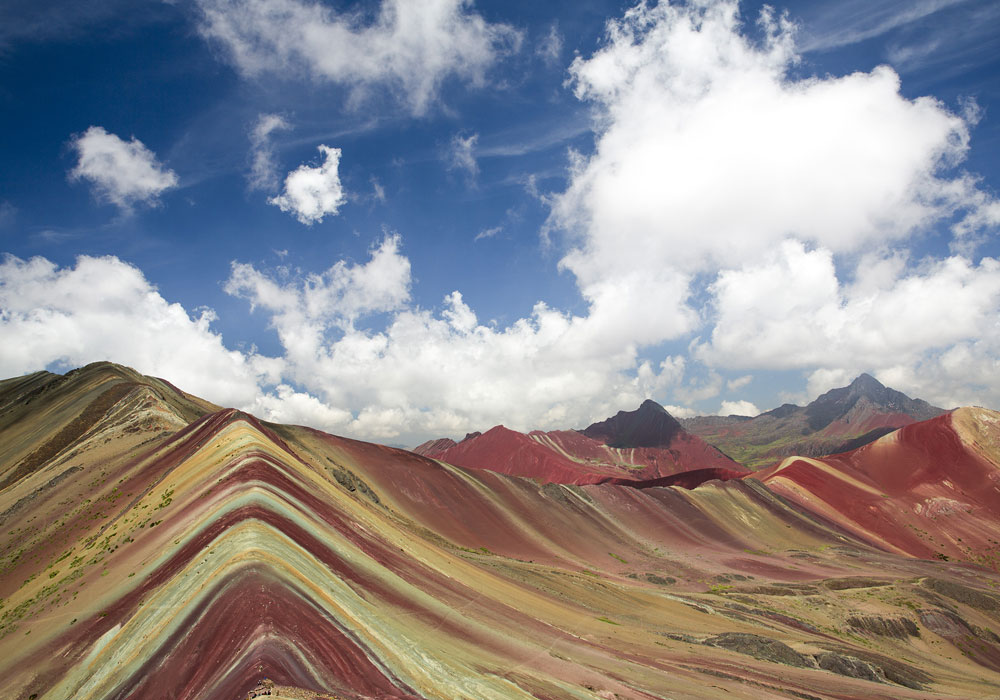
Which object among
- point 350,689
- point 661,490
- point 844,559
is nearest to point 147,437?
point 350,689

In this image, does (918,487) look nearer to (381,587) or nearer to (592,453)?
(592,453)

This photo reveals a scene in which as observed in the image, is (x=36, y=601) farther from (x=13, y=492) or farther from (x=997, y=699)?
(x=997, y=699)

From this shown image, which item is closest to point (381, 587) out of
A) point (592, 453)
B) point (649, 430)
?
point (592, 453)

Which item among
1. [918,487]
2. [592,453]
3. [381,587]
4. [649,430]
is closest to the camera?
[381,587]

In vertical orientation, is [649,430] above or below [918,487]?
above

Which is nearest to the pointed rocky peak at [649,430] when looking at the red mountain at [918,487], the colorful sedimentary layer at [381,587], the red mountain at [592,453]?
the red mountain at [592,453]

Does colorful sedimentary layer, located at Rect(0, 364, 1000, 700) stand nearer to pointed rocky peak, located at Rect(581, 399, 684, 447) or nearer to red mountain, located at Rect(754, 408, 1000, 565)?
red mountain, located at Rect(754, 408, 1000, 565)
